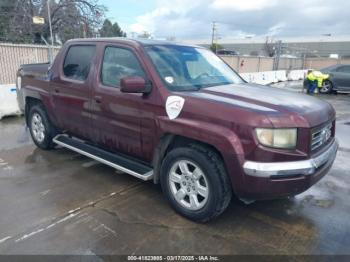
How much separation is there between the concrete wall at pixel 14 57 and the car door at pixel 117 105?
9039 millimetres

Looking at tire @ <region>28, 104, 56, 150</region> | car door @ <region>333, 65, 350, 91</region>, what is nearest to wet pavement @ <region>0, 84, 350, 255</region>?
tire @ <region>28, 104, 56, 150</region>

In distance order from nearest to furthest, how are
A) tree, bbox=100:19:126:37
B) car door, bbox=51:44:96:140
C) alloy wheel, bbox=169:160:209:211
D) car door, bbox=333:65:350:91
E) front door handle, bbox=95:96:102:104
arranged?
1. alloy wheel, bbox=169:160:209:211
2. front door handle, bbox=95:96:102:104
3. car door, bbox=51:44:96:140
4. car door, bbox=333:65:350:91
5. tree, bbox=100:19:126:37

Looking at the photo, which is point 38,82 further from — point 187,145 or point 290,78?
point 290,78

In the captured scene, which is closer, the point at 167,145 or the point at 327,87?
the point at 167,145

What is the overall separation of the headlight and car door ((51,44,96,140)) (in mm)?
2439

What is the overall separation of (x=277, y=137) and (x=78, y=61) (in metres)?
3.14

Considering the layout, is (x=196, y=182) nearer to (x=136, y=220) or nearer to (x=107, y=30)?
(x=136, y=220)

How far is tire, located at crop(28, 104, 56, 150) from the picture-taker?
5.36 metres

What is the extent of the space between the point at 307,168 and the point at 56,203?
2769 mm

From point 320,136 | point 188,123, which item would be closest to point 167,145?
point 188,123

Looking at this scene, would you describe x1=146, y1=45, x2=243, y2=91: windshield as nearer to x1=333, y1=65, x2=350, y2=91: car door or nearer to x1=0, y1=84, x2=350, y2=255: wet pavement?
x1=0, y1=84, x2=350, y2=255: wet pavement

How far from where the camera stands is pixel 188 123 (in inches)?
123


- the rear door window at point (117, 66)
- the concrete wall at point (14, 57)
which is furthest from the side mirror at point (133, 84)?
the concrete wall at point (14, 57)

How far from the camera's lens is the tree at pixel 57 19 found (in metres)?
21.8
